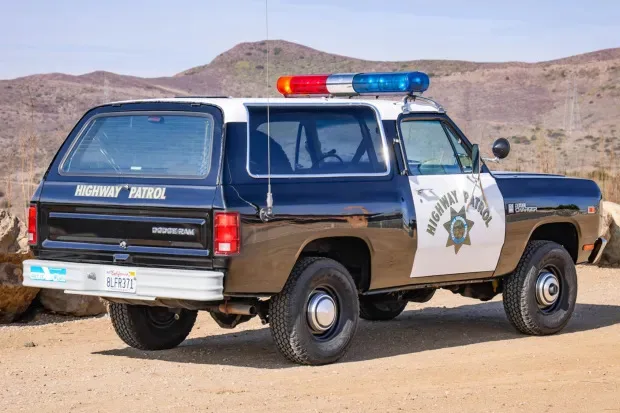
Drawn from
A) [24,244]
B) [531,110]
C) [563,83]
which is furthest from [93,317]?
[563,83]

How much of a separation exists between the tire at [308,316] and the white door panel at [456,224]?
80 cm

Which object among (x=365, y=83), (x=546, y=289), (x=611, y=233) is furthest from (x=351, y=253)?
(x=611, y=233)

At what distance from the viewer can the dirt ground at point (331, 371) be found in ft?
26.9

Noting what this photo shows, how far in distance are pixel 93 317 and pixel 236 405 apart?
17.5 feet

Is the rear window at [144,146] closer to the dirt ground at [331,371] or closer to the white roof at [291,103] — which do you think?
the white roof at [291,103]

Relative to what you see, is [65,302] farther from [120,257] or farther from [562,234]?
[562,234]

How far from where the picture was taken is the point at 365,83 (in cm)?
1065

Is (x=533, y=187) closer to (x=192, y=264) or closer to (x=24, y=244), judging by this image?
(x=192, y=264)

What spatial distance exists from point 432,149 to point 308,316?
78.5 inches

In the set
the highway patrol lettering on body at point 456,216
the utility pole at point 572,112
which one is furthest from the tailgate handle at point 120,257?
the utility pole at point 572,112

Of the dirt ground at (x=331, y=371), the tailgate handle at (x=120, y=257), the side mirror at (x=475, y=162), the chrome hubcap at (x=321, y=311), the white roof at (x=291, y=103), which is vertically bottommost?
the dirt ground at (x=331, y=371)

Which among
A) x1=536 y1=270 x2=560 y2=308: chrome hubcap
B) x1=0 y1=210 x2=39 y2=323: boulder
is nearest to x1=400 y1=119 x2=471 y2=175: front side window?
x1=536 y1=270 x2=560 y2=308: chrome hubcap

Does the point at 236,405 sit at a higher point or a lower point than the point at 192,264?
lower

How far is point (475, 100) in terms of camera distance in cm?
6856
